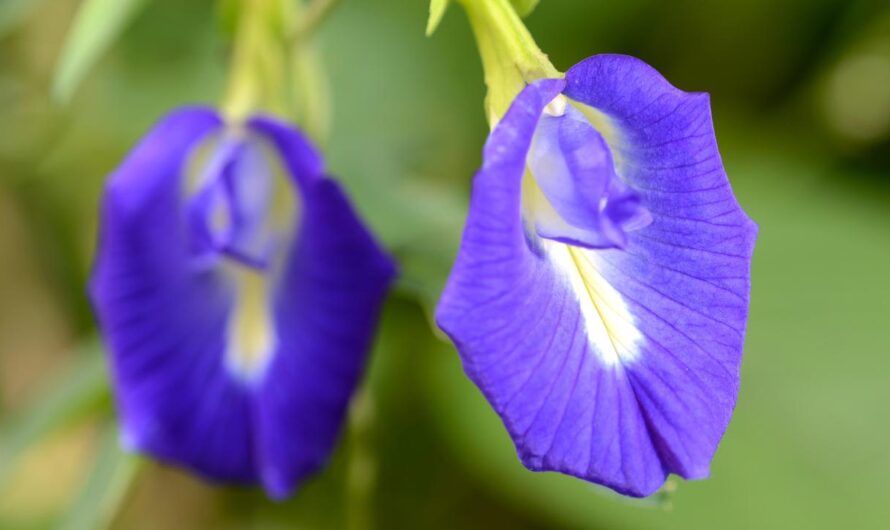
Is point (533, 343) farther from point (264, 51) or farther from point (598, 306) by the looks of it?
point (264, 51)

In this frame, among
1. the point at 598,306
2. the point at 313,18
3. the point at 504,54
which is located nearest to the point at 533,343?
the point at 598,306

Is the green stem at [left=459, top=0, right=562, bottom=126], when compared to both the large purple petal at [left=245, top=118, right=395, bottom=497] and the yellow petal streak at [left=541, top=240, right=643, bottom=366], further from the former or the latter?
the large purple petal at [left=245, top=118, right=395, bottom=497]

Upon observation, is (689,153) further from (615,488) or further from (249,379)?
(249,379)

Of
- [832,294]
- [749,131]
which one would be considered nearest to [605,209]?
[832,294]

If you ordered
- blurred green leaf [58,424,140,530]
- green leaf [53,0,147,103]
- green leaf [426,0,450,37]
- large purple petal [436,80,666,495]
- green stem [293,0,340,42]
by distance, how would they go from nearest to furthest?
large purple petal [436,80,666,495] → green leaf [426,0,450,37] → green leaf [53,0,147,103] → green stem [293,0,340,42] → blurred green leaf [58,424,140,530]

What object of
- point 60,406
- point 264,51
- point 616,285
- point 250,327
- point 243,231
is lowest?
point 60,406

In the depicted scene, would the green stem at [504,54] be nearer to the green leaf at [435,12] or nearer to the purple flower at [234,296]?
the green leaf at [435,12]

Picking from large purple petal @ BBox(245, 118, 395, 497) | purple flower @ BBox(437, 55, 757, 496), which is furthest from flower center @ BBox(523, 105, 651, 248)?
large purple petal @ BBox(245, 118, 395, 497)
